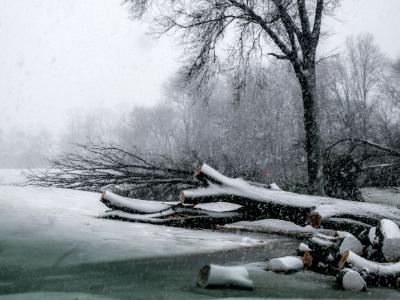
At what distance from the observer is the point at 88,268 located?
14.2 ft

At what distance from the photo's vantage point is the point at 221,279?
3766 millimetres

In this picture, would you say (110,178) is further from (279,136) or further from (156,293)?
(279,136)

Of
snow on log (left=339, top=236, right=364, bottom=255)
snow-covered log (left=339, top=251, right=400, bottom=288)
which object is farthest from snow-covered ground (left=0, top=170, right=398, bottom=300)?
snow on log (left=339, top=236, right=364, bottom=255)

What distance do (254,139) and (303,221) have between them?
1075 inches

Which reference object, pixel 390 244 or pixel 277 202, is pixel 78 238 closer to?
pixel 277 202

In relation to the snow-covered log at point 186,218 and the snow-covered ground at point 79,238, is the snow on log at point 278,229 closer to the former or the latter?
the snow-covered log at point 186,218

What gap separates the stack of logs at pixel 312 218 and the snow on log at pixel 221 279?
22 mm

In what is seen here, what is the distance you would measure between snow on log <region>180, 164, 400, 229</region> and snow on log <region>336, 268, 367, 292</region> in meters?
2.34

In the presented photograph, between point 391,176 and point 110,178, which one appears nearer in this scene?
point 110,178

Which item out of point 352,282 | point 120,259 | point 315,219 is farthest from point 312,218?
point 120,259

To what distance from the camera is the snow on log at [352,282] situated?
14.3 ft

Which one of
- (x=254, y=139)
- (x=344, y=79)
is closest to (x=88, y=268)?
(x=254, y=139)

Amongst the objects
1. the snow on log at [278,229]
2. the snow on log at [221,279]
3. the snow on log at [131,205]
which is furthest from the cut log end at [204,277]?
the snow on log at [278,229]

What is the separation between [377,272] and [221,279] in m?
1.91
